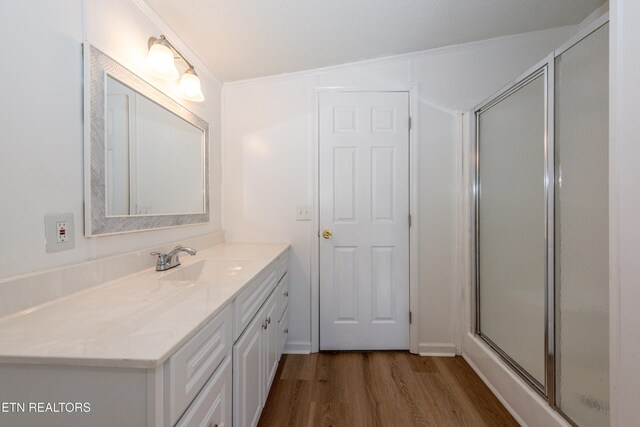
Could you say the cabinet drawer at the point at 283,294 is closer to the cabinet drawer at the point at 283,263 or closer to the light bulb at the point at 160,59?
the cabinet drawer at the point at 283,263

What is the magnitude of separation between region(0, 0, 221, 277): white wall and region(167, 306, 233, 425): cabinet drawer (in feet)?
1.95

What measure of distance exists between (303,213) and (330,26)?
126 cm

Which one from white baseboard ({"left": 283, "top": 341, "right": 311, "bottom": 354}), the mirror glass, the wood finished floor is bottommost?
the wood finished floor

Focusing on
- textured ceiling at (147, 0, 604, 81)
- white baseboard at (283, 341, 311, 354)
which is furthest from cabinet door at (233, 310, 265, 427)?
textured ceiling at (147, 0, 604, 81)

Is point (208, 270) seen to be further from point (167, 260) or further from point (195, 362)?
point (195, 362)

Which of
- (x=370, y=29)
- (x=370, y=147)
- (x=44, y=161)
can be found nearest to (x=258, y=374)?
(x=44, y=161)

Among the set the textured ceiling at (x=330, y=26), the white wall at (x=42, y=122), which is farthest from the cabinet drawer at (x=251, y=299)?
the textured ceiling at (x=330, y=26)

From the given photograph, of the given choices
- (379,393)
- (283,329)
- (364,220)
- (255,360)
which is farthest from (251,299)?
(364,220)

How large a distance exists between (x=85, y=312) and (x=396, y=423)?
149cm

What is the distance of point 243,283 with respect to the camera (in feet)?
3.65

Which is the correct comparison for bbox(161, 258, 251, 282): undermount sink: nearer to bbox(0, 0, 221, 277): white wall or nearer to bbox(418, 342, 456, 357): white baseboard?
bbox(0, 0, 221, 277): white wall

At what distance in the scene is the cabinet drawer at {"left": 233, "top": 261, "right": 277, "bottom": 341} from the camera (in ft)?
3.52

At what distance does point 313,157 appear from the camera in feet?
7.16

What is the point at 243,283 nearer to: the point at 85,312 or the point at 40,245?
the point at 85,312
